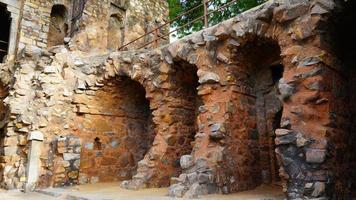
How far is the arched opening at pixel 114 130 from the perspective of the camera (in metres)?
8.60

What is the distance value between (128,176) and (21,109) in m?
3.36

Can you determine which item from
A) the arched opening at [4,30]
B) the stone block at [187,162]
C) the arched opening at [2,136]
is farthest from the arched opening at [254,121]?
the arched opening at [4,30]

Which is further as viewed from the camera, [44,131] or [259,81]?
[44,131]

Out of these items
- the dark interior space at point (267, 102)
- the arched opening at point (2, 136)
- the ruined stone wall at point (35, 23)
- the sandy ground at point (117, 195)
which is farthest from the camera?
the ruined stone wall at point (35, 23)

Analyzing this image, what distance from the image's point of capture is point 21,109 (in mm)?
8078

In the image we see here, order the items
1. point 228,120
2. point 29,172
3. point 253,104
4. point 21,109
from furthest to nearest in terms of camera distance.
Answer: point 21,109 → point 29,172 → point 253,104 → point 228,120

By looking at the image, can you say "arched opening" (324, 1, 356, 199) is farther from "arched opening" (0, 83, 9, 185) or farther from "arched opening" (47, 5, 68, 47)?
"arched opening" (47, 5, 68, 47)

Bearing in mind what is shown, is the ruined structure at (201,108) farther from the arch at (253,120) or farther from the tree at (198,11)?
the tree at (198,11)

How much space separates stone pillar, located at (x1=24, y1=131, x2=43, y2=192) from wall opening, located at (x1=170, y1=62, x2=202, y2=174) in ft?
10.4

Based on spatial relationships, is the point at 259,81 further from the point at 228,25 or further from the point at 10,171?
the point at 10,171

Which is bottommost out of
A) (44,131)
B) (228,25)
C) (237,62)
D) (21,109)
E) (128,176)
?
(128,176)

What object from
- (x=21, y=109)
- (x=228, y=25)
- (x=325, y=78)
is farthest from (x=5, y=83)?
(x=325, y=78)

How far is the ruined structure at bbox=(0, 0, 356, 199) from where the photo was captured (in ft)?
15.8

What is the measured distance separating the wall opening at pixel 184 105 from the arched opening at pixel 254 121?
4.74ft
